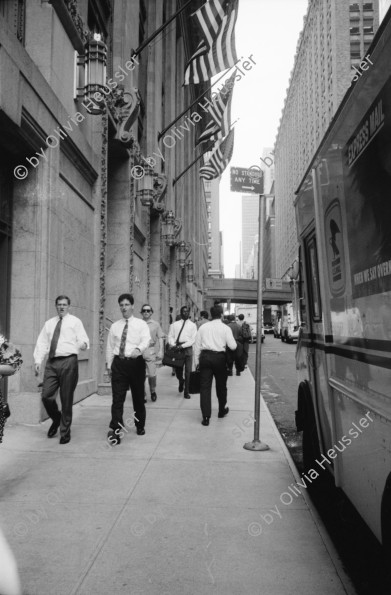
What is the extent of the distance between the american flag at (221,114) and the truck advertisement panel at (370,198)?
16538 millimetres

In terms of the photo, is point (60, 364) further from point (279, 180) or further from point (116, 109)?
point (279, 180)

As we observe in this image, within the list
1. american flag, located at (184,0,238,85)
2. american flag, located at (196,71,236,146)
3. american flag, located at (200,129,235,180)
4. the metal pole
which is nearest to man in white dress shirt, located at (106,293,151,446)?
the metal pole

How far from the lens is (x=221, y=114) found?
18984 mm

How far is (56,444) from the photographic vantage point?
21.6ft

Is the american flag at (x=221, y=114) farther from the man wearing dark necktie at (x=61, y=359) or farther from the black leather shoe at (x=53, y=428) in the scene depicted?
the black leather shoe at (x=53, y=428)

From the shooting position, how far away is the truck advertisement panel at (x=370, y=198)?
2572 millimetres

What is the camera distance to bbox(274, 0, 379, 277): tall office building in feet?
245

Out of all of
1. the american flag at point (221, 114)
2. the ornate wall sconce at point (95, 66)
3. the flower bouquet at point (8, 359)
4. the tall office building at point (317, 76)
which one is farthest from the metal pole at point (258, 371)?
the tall office building at point (317, 76)

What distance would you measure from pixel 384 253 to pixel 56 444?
207 inches

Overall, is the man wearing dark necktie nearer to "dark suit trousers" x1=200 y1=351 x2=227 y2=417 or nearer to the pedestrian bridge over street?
"dark suit trousers" x1=200 y1=351 x2=227 y2=417

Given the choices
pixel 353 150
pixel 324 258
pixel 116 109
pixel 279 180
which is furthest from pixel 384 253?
pixel 279 180

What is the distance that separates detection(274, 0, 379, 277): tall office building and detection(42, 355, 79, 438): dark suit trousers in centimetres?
5722

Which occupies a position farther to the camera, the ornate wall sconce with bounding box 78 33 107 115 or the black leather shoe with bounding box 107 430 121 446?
the ornate wall sconce with bounding box 78 33 107 115

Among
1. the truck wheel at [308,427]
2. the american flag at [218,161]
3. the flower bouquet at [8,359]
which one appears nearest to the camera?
the flower bouquet at [8,359]
